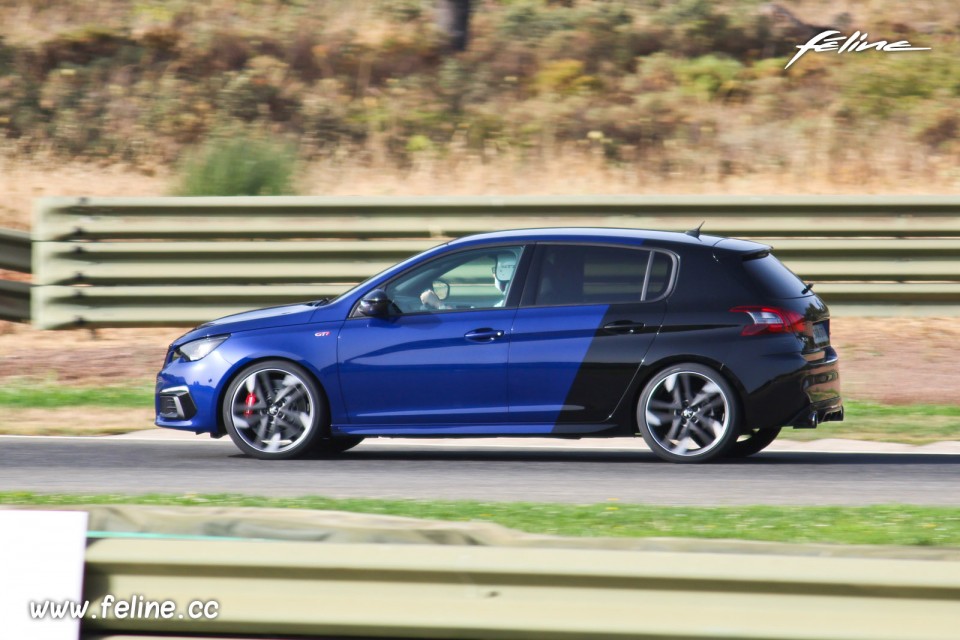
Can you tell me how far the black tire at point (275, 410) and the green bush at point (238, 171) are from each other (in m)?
7.13

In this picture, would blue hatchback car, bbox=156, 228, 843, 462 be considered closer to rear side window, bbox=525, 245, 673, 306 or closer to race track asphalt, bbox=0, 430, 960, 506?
rear side window, bbox=525, 245, 673, 306

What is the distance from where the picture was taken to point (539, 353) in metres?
9.07

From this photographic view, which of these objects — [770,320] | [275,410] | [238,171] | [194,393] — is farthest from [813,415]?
[238,171]

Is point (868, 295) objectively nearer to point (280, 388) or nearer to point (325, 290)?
point (325, 290)

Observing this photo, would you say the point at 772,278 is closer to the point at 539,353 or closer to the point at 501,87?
the point at 539,353

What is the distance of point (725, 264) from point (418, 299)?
1993 millimetres

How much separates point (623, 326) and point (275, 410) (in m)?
2.33

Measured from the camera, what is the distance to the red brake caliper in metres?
9.41

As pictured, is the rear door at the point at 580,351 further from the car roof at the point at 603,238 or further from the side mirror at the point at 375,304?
the side mirror at the point at 375,304

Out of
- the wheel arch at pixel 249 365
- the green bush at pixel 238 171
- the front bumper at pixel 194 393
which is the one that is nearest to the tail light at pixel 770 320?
the wheel arch at pixel 249 365

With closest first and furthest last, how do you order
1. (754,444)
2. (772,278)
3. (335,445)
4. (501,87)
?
(772,278) < (754,444) < (335,445) < (501,87)

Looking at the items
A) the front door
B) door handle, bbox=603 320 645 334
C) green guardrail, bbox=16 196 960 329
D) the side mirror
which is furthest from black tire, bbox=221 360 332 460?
green guardrail, bbox=16 196 960 329

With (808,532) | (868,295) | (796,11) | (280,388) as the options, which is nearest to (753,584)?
(808,532)

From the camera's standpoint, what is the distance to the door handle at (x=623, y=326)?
907cm
